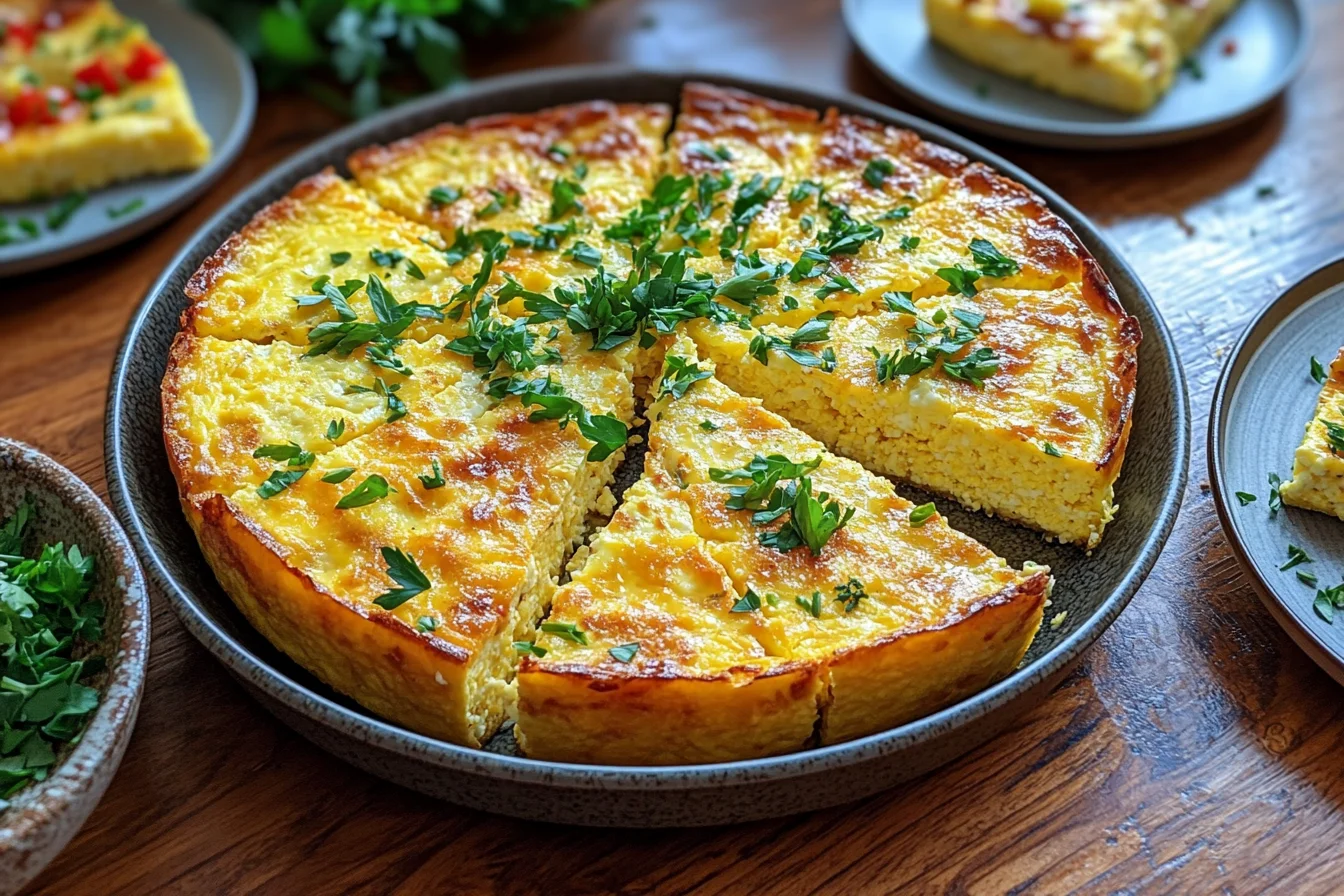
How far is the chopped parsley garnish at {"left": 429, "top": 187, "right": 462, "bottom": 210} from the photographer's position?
15.3 feet

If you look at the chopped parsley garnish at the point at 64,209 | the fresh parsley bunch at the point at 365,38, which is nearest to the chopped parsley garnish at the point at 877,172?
the fresh parsley bunch at the point at 365,38

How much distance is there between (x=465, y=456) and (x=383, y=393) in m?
0.41

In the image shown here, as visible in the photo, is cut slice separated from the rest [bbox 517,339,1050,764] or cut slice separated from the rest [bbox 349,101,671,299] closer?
cut slice separated from the rest [bbox 517,339,1050,764]

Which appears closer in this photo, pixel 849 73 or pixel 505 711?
pixel 505 711

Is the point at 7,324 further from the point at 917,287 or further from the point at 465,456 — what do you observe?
the point at 917,287

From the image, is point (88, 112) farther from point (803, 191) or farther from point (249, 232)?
point (803, 191)

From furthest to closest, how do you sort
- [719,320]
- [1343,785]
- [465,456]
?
[719,320] < [465,456] < [1343,785]

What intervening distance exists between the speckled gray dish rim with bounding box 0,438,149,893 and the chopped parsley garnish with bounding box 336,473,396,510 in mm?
559

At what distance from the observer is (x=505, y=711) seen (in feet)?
11.3

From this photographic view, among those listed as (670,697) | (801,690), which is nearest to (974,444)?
(801,690)

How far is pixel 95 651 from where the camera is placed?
129 inches

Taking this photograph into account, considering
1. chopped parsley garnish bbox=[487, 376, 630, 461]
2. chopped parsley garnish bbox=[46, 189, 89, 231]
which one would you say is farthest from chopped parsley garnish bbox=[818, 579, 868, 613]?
chopped parsley garnish bbox=[46, 189, 89, 231]

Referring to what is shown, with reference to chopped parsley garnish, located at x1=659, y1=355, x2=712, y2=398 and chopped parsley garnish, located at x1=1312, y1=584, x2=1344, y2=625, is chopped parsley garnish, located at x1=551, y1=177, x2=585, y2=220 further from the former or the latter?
chopped parsley garnish, located at x1=1312, y1=584, x2=1344, y2=625

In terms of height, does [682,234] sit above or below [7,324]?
above
